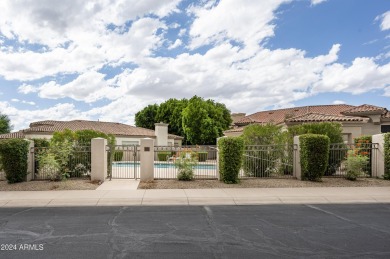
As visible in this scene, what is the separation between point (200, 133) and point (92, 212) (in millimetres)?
36396

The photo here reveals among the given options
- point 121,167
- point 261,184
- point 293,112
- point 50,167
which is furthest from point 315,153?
point 293,112

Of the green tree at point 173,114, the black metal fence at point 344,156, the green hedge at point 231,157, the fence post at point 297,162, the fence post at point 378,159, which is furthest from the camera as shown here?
the green tree at point 173,114

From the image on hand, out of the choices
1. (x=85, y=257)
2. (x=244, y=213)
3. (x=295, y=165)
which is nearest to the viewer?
(x=85, y=257)

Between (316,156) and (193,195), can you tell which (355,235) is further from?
(316,156)

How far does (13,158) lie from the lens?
12555 mm

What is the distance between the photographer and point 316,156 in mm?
13180

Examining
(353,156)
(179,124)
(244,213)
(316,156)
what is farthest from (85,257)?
(179,124)

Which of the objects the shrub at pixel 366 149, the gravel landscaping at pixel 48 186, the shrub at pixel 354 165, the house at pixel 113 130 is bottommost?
the gravel landscaping at pixel 48 186

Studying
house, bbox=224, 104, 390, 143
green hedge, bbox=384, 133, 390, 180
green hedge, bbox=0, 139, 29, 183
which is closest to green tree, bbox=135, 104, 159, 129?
Result: house, bbox=224, 104, 390, 143

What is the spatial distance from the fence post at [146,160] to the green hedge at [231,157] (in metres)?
3.21

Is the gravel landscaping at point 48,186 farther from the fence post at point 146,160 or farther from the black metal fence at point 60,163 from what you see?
the fence post at point 146,160

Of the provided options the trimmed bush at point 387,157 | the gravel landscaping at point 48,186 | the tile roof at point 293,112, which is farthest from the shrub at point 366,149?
the tile roof at point 293,112

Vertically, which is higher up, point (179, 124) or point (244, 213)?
point (179, 124)

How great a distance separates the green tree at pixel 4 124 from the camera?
58.1 m
